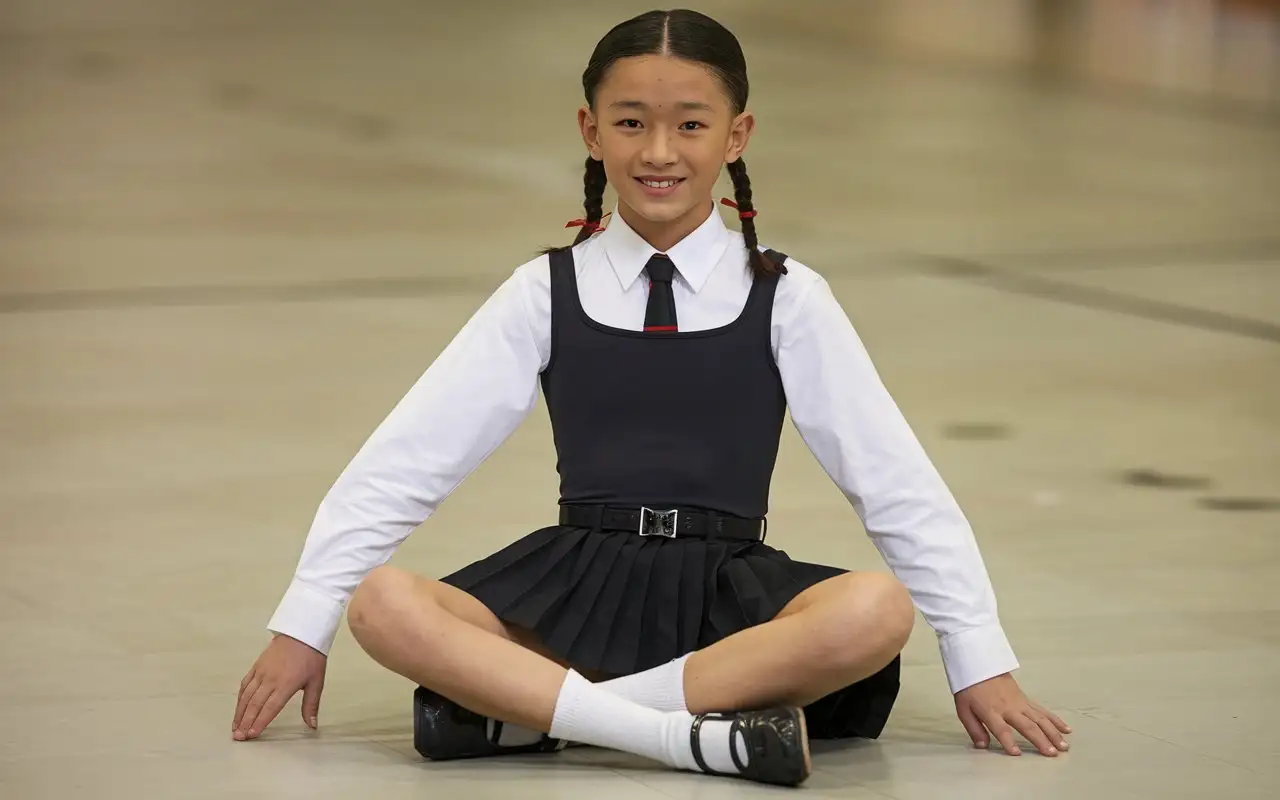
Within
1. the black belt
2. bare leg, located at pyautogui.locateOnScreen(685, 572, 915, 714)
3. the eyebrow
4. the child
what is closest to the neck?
the child

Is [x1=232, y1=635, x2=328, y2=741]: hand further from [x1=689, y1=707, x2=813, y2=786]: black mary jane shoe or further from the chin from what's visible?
the chin

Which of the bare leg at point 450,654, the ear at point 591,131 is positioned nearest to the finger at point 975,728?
the bare leg at point 450,654

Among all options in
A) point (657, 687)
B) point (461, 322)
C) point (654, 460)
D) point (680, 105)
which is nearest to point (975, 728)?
point (657, 687)

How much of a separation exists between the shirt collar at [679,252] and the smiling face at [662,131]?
0.12 ft

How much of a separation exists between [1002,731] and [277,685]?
3.00 feet

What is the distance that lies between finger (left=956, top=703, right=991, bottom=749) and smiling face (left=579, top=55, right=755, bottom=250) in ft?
2.41

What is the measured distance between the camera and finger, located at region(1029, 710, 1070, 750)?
2.74 meters

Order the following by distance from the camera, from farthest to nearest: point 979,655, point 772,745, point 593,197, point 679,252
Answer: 1. point 593,197
2. point 679,252
3. point 979,655
4. point 772,745

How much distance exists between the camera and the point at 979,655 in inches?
109

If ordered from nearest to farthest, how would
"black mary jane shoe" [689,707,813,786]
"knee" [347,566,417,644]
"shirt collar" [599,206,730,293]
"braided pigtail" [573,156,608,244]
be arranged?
1. "black mary jane shoe" [689,707,813,786]
2. "knee" [347,566,417,644]
3. "shirt collar" [599,206,730,293]
4. "braided pigtail" [573,156,608,244]

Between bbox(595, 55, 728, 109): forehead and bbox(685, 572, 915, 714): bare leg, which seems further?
bbox(595, 55, 728, 109): forehead

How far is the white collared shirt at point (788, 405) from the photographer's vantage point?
2.79 meters

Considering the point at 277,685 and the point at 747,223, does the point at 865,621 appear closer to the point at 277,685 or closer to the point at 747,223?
the point at 747,223

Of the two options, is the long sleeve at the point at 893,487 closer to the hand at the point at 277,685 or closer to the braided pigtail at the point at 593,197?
the braided pigtail at the point at 593,197
